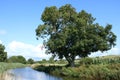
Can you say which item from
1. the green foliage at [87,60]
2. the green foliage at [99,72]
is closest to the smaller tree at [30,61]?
the green foliage at [87,60]

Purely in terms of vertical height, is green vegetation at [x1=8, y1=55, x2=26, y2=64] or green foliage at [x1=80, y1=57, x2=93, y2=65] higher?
green vegetation at [x1=8, y1=55, x2=26, y2=64]

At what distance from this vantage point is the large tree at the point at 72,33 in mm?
61625

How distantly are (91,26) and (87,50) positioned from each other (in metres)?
4.95

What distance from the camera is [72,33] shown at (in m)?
61.7

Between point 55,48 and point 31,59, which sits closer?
point 55,48

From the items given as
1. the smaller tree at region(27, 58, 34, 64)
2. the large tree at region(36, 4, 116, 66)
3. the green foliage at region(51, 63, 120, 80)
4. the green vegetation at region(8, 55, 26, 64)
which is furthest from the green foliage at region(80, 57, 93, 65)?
the smaller tree at region(27, 58, 34, 64)

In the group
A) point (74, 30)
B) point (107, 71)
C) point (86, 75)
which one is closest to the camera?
point (107, 71)

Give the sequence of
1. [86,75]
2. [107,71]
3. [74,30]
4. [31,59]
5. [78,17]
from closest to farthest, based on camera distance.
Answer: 1. [107,71]
2. [86,75]
3. [74,30]
4. [78,17]
5. [31,59]

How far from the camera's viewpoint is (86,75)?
4803 cm

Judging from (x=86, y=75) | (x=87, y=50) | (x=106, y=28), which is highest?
(x=106, y=28)

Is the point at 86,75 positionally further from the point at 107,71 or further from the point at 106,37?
the point at 106,37

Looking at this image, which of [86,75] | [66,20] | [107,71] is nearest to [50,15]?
[66,20]

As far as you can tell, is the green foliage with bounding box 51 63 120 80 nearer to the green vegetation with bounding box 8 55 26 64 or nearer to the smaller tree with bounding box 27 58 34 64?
the smaller tree with bounding box 27 58 34 64

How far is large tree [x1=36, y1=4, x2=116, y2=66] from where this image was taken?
61.6 m
